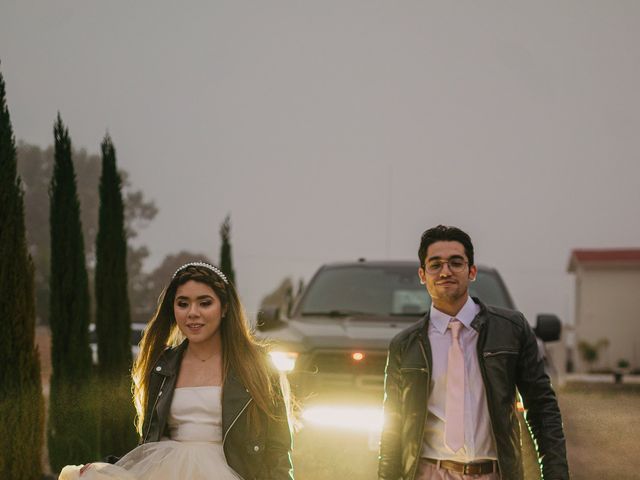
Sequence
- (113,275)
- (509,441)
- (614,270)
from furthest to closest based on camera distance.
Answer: (614,270) → (113,275) → (509,441)

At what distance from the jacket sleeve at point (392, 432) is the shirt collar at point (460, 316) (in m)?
0.21

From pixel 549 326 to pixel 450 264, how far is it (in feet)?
11.3

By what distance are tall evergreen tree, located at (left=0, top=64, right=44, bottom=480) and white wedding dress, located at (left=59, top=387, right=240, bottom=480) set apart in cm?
476

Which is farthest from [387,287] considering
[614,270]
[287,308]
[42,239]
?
[42,239]

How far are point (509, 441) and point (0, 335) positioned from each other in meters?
5.56

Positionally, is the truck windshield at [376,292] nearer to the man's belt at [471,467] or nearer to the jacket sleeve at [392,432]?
the jacket sleeve at [392,432]

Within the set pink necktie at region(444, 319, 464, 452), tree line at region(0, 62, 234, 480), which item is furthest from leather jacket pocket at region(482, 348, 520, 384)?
tree line at region(0, 62, 234, 480)

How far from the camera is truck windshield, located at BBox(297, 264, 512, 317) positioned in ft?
25.0

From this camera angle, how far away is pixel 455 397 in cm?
352

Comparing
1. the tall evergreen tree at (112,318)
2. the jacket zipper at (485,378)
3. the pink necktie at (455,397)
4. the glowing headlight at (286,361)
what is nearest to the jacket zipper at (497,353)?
the jacket zipper at (485,378)

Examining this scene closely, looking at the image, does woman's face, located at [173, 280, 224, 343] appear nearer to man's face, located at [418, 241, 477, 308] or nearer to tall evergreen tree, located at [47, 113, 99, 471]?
man's face, located at [418, 241, 477, 308]

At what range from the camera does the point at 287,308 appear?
8.38m

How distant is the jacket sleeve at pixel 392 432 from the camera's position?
3.61 meters

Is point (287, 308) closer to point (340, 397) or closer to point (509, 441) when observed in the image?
point (340, 397)
